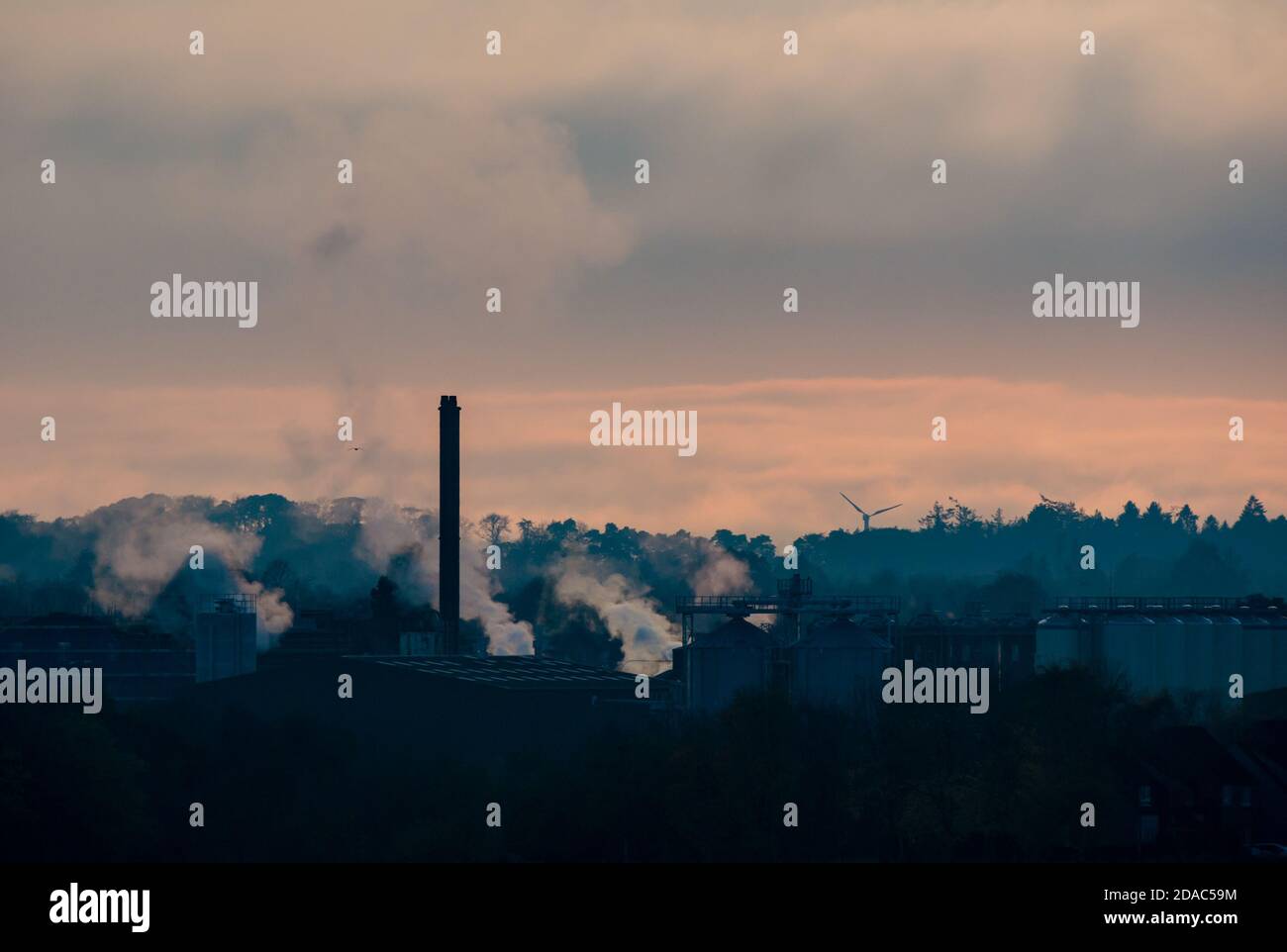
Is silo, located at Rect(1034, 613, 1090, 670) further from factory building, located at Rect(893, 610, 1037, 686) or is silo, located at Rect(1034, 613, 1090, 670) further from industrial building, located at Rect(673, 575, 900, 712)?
industrial building, located at Rect(673, 575, 900, 712)

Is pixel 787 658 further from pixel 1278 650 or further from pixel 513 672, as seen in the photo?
pixel 1278 650

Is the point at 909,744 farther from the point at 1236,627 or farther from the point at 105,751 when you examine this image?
the point at 1236,627

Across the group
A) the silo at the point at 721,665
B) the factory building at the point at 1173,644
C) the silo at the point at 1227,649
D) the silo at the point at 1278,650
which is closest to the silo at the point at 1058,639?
the factory building at the point at 1173,644

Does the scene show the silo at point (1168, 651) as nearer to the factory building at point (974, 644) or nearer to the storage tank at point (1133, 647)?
the storage tank at point (1133, 647)

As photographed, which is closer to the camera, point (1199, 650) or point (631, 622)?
point (1199, 650)

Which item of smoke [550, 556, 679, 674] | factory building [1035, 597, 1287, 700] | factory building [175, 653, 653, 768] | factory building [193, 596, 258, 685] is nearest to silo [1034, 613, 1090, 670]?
factory building [1035, 597, 1287, 700]

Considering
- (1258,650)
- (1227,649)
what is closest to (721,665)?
(1227,649)
